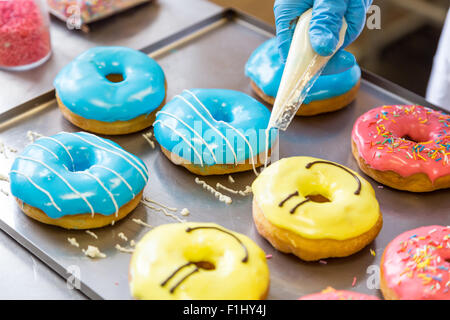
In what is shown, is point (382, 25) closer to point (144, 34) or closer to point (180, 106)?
point (144, 34)

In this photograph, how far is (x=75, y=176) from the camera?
6.84 ft

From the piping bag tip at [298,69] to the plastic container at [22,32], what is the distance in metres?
1.19

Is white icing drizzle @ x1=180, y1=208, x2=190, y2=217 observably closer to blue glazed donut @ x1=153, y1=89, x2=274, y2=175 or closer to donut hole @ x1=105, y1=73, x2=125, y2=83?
blue glazed donut @ x1=153, y1=89, x2=274, y2=175

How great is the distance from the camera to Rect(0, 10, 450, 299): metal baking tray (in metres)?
1.96

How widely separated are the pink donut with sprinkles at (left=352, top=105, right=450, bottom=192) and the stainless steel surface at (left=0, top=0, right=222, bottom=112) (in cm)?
119

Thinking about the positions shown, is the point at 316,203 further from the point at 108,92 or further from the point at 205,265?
the point at 108,92

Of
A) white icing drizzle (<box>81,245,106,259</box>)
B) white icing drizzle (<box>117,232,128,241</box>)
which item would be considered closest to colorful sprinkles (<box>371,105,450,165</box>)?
white icing drizzle (<box>117,232,128,241</box>)

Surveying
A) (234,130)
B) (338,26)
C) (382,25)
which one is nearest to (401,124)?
(338,26)

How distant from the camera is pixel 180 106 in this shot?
2.40 metres

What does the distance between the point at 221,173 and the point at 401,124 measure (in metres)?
0.78

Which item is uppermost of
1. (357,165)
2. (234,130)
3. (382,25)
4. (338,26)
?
(338,26)

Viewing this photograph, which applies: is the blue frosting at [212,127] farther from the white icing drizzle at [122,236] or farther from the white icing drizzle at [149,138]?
the white icing drizzle at [122,236]

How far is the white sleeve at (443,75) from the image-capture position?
112 inches

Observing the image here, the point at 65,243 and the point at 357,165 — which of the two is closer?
the point at 65,243
